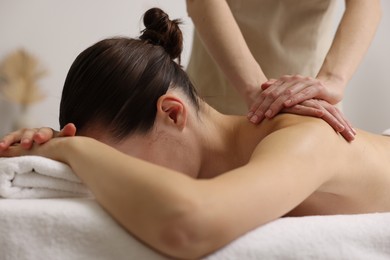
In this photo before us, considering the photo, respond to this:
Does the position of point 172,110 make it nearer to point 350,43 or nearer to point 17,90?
point 350,43

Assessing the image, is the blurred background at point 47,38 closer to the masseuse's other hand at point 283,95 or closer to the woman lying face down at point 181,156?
the woman lying face down at point 181,156

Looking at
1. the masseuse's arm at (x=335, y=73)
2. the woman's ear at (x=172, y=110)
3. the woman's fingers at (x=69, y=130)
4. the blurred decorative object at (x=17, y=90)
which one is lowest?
the blurred decorative object at (x=17, y=90)

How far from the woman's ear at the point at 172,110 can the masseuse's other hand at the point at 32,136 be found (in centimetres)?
18

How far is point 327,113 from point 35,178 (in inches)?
22.8

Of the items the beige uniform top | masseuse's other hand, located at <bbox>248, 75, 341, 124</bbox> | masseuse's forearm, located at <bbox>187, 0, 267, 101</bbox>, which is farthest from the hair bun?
the beige uniform top

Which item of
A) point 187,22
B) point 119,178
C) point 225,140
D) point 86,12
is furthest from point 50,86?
point 119,178

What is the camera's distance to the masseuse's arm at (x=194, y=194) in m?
0.67

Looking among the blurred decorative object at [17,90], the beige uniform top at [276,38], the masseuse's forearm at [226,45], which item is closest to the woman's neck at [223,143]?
the masseuse's forearm at [226,45]

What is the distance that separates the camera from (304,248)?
0.74 metres

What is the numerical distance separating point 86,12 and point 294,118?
148 centimetres

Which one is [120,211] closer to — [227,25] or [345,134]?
[345,134]

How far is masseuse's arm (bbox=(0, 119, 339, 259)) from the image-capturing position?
2.19 ft

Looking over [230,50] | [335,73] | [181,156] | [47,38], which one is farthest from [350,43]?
[47,38]

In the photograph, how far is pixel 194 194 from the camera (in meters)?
0.68
